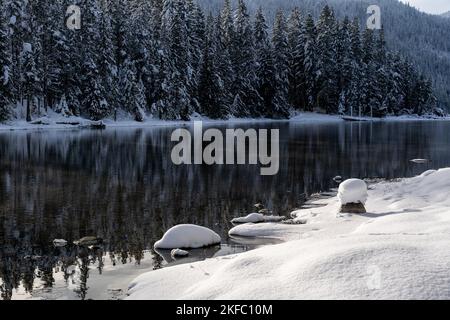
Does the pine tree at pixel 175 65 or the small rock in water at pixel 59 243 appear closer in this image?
the small rock in water at pixel 59 243

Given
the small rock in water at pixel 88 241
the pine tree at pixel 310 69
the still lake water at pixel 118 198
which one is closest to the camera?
the still lake water at pixel 118 198

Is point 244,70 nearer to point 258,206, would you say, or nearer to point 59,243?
point 258,206

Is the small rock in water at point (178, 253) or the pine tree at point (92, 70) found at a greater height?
the pine tree at point (92, 70)

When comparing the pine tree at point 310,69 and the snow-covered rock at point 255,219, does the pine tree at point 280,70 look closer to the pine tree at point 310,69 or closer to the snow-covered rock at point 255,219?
the pine tree at point 310,69

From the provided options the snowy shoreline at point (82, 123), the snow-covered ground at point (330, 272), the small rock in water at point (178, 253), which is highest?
the snowy shoreline at point (82, 123)

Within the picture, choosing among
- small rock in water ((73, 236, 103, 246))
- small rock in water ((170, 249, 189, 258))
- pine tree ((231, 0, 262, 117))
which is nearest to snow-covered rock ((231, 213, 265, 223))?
small rock in water ((170, 249, 189, 258))

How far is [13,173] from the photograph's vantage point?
2266cm

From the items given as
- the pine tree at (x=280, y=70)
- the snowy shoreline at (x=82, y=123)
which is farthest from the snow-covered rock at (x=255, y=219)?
the pine tree at (x=280, y=70)

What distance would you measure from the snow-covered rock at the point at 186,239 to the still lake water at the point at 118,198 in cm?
38

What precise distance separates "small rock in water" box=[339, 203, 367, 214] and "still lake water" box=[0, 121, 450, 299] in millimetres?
2083

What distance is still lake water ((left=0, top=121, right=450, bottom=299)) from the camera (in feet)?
→ 33.3

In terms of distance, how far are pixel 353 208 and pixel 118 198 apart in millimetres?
8078

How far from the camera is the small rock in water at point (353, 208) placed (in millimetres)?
15352
